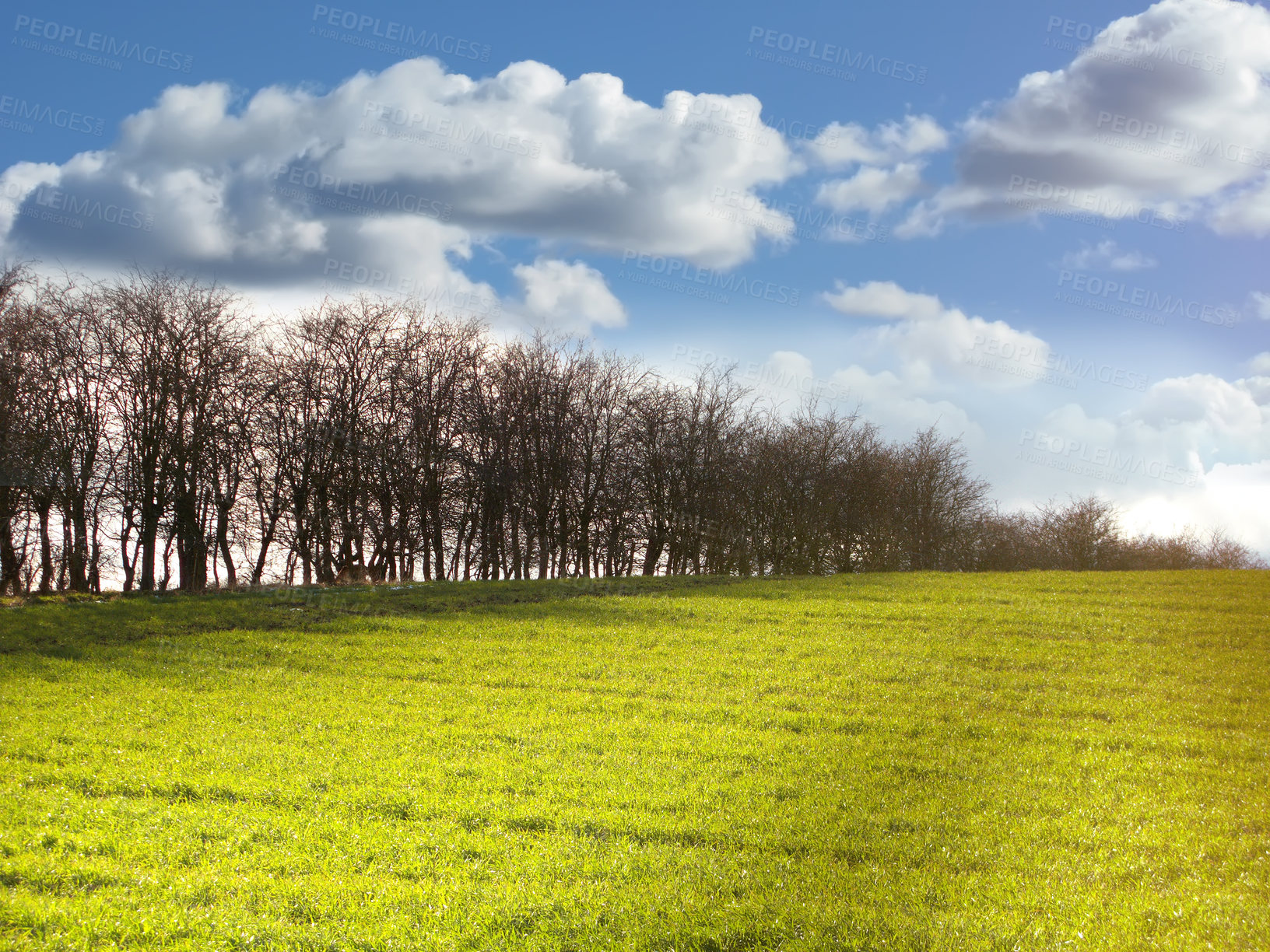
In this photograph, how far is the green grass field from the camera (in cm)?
830

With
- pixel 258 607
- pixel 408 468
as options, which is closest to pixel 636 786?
pixel 258 607

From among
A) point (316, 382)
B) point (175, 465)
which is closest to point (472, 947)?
point (175, 465)

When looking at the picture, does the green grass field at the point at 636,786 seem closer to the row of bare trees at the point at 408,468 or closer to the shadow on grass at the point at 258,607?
the shadow on grass at the point at 258,607

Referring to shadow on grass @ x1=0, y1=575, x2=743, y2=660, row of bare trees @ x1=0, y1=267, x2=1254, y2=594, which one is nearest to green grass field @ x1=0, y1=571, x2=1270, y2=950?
shadow on grass @ x1=0, y1=575, x2=743, y2=660

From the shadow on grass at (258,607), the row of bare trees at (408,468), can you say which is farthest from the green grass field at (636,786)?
the row of bare trees at (408,468)

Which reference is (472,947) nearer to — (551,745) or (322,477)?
(551,745)

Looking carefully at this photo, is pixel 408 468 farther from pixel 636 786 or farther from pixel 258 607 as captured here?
pixel 636 786

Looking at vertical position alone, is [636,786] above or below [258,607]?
below

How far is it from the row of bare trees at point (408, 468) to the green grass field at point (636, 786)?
43.6 feet

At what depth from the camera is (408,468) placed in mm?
43031

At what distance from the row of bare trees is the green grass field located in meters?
13.3

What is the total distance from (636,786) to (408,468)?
1317 inches

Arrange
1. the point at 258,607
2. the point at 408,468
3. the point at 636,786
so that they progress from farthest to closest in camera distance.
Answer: the point at 408,468 < the point at 258,607 < the point at 636,786

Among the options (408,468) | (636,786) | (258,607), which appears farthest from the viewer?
(408,468)
